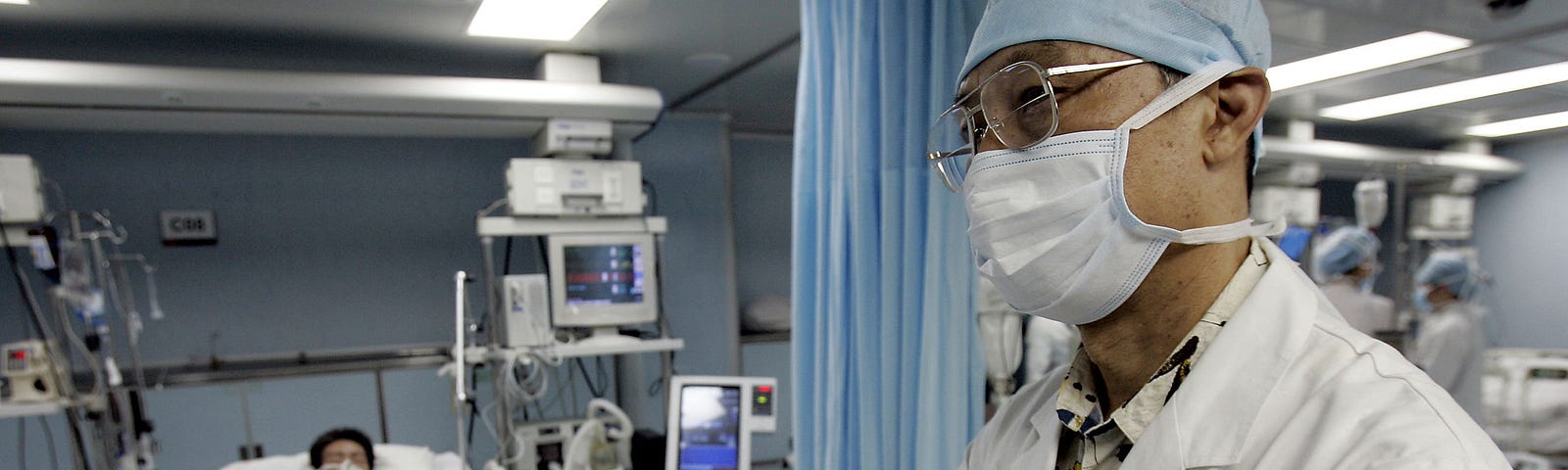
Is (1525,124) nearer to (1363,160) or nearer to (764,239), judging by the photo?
(1363,160)

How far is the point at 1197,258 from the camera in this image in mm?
824

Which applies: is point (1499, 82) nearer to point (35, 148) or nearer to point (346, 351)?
point (346, 351)

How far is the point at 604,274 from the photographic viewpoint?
343 centimetres

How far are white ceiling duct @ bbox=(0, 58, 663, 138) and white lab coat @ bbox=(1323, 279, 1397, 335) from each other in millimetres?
2978

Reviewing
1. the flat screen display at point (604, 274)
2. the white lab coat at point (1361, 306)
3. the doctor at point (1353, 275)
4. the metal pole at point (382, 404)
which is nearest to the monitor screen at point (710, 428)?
the flat screen display at point (604, 274)

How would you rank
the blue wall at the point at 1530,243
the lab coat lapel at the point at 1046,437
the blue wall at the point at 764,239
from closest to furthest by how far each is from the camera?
the lab coat lapel at the point at 1046,437 < the blue wall at the point at 1530,243 < the blue wall at the point at 764,239

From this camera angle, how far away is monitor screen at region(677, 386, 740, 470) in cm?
298

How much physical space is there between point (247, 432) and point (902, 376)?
336 cm

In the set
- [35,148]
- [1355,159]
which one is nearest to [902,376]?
[1355,159]

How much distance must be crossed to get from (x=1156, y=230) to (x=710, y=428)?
243 cm

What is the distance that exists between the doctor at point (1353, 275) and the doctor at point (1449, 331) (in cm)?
13

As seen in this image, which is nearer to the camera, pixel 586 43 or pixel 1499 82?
pixel 1499 82

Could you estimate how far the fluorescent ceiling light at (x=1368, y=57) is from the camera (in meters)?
2.27

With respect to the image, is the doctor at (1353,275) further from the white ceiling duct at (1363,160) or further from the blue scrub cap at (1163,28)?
the blue scrub cap at (1163,28)
